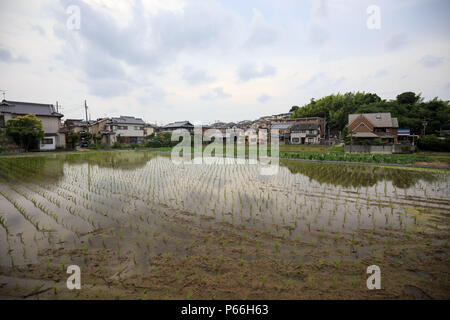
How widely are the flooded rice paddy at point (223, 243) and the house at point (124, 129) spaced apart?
33.5 meters

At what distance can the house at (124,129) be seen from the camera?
38562mm

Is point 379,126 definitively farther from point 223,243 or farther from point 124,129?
point 124,129

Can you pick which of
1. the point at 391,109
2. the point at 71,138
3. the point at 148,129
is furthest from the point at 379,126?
the point at 71,138

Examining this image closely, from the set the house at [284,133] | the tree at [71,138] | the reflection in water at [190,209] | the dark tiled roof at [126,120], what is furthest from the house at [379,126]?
the tree at [71,138]

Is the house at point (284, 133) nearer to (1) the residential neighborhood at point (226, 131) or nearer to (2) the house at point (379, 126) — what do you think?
→ (1) the residential neighborhood at point (226, 131)

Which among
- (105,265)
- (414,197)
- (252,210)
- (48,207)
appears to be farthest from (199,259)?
(414,197)

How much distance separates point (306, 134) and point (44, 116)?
45.8 m

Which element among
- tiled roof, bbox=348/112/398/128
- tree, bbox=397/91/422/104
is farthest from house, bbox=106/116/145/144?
tree, bbox=397/91/422/104

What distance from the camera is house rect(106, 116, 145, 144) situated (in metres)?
38.6

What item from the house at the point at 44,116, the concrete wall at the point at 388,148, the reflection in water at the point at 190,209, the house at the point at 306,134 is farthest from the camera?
the house at the point at 306,134

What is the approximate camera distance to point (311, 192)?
859 centimetres

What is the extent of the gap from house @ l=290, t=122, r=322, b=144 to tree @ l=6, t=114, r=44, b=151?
4312cm

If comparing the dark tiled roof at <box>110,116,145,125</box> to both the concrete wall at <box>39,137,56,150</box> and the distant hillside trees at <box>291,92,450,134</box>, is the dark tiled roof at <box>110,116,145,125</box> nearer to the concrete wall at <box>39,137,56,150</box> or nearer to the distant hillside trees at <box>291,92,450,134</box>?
the concrete wall at <box>39,137,56,150</box>

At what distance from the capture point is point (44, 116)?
92.5 ft
